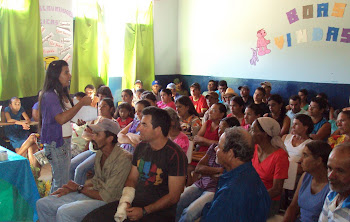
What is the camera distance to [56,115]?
9.57ft

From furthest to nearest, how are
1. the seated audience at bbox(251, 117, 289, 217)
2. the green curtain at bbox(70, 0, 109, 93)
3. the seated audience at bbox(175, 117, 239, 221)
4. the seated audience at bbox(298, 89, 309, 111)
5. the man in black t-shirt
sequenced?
1. the green curtain at bbox(70, 0, 109, 93)
2. the seated audience at bbox(298, 89, 309, 111)
3. the seated audience at bbox(175, 117, 239, 221)
4. the seated audience at bbox(251, 117, 289, 217)
5. the man in black t-shirt

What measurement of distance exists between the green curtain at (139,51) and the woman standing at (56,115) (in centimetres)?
478

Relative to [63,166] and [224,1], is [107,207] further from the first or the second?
[224,1]

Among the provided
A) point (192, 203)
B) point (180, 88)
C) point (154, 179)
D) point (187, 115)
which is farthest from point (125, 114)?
point (180, 88)

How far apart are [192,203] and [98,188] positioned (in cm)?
73

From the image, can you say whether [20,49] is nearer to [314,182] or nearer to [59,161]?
[59,161]

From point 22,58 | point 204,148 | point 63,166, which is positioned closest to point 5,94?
point 22,58

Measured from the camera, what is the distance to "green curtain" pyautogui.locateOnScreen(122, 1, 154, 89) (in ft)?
25.5

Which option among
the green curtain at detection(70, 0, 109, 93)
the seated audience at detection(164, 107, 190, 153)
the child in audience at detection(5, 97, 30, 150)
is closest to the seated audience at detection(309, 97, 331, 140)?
the seated audience at detection(164, 107, 190, 153)

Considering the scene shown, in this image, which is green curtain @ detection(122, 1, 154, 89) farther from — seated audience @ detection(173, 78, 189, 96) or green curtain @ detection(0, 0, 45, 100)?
green curtain @ detection(0, 0, 45, 100)

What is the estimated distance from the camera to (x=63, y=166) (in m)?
3.05

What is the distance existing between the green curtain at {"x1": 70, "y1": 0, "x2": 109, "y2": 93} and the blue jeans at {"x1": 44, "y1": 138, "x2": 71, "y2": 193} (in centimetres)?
407

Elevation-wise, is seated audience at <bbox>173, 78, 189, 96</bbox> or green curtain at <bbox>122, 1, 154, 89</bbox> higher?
green curtain at <bbox>122, 1, 154, 89</bbox>

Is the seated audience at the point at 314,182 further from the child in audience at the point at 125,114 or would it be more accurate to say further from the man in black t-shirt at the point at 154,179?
the child in audience at the point at 125,114
